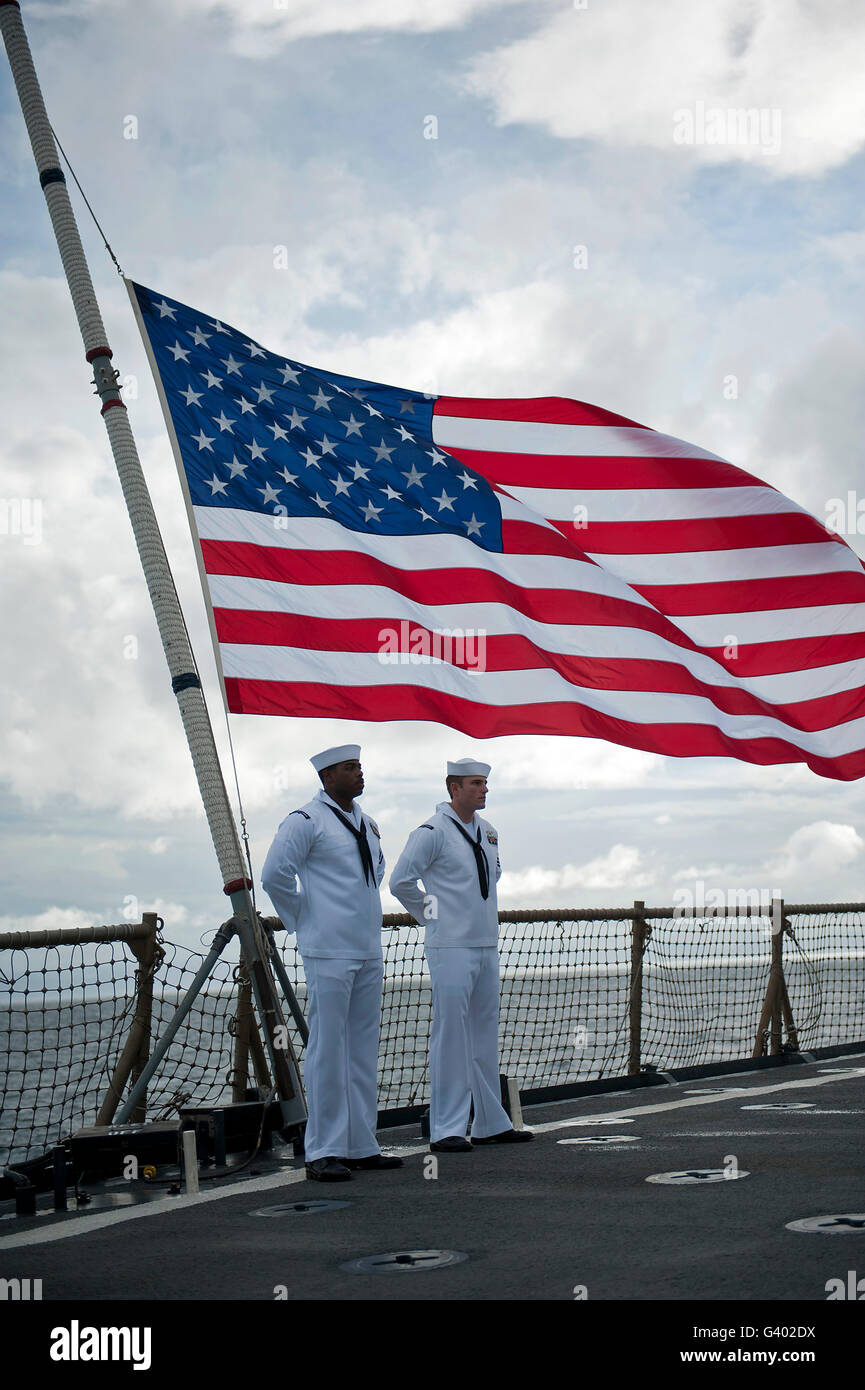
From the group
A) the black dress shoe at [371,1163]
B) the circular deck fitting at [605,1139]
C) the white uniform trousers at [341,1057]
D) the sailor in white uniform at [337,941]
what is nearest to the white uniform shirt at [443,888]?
the sailor in white uniform at [337,941]

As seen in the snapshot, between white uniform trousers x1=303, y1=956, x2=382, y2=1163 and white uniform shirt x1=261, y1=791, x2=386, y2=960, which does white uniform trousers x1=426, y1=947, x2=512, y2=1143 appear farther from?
white uniform shirt x1=261, y1=791, x2=386, y2=960

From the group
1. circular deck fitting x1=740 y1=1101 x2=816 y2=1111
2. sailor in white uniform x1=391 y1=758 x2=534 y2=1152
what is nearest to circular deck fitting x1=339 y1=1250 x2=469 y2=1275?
sailor in white uniform x1=391 y1=758 x2=534 y2=1152

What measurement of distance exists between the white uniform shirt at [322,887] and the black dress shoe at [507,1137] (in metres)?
1.30

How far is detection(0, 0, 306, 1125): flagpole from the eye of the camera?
7.09 m

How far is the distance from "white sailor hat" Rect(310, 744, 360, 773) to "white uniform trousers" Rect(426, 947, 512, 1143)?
1306 millimetres

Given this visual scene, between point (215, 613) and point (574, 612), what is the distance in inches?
92.9

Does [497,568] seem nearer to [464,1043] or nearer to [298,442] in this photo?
[298,442]

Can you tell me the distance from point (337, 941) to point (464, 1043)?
117 centimetres

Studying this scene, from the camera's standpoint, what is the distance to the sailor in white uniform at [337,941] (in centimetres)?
670

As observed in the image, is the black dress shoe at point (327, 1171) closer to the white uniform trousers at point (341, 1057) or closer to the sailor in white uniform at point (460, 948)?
the white uniform trousers at point (341, 1057)

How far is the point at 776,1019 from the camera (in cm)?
1179

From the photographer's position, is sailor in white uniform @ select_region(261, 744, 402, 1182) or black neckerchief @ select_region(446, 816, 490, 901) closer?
sailor in white uniform @ select_region(261, 744, 402, 1182)

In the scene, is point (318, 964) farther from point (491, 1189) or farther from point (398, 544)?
point (398, 544)
